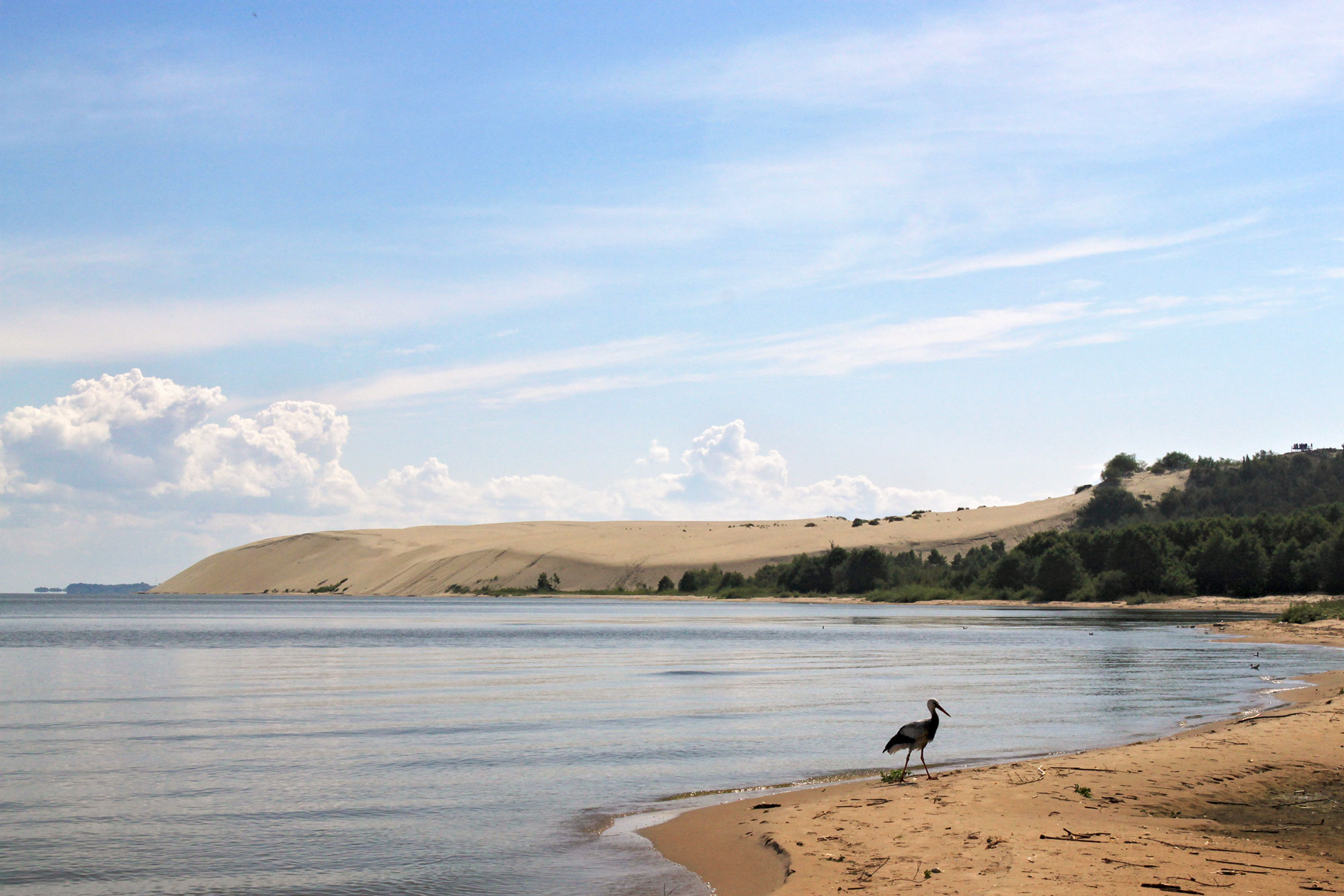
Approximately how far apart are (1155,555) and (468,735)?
78444mm

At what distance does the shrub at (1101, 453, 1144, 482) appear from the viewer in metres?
160

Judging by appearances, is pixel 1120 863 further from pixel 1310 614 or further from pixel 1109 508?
pixel 1109 508

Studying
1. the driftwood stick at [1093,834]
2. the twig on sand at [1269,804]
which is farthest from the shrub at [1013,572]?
the driftwood stick at [1093,834]

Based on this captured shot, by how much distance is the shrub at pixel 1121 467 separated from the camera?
6319 inches

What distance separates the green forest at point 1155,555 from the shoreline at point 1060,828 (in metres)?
65.7

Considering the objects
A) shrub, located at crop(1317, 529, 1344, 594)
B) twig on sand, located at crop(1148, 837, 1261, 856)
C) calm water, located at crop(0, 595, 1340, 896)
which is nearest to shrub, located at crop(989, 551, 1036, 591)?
shrub, located at crop(1317, 529, 1344, 594)

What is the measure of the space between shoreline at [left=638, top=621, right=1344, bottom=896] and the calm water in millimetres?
1205

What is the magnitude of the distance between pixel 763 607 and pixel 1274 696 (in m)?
82.7

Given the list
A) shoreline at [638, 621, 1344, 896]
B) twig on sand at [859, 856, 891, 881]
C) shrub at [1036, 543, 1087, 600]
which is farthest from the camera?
shrub at [1036, 543, 1087, 600]

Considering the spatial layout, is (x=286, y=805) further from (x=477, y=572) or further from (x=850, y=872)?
(x=477, y=572)

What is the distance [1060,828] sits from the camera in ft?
38.9

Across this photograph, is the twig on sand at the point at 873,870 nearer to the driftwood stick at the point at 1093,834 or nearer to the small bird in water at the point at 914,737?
the driftwood stick at the point at 1093,834

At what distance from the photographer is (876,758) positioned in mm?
18438

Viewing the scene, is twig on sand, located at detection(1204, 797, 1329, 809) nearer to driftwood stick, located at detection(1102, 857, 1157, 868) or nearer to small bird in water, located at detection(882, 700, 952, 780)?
small bird in water, located at detection(882, 700, 952, 780)
